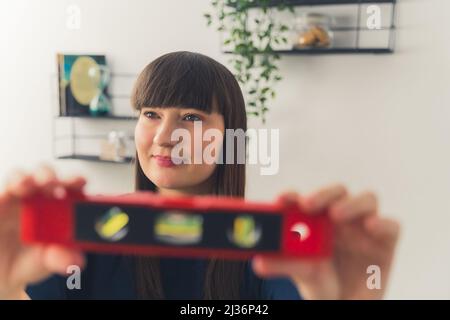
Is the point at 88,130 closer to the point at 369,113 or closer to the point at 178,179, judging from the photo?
the point at 369,113

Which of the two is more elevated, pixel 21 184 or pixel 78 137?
pixel 21 184

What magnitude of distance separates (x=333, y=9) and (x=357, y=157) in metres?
0.31

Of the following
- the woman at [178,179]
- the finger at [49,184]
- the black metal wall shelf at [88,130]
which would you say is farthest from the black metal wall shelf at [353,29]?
the finger at [49,184]

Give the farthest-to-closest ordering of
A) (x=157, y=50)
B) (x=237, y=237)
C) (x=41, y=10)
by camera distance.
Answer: (x=41, y=10), (x=157, y=50), (x=237, y=237)

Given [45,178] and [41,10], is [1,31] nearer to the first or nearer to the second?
[41,10]

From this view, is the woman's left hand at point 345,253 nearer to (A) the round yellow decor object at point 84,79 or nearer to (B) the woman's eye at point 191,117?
(B) the woman's eye at point 191,117

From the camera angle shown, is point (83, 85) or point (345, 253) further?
point (83, 85)

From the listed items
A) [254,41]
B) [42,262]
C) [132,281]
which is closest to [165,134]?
[132,281]

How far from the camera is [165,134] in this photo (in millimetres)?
522

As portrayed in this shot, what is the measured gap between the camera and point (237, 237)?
209 millimetres

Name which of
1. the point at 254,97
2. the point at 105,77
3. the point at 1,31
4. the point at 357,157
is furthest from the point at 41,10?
the point at 357,157

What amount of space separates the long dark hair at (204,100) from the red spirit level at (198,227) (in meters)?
0.29

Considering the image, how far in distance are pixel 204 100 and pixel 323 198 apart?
0.32 m

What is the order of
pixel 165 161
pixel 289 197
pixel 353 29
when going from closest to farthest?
pixel 289 197, pixel 165 161, pixel 353 29
